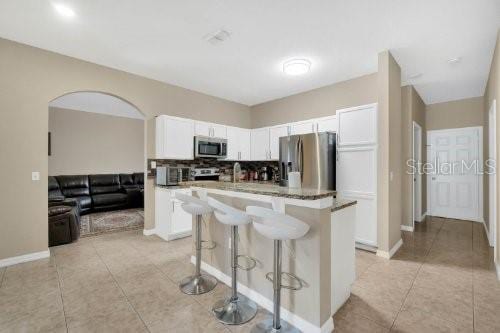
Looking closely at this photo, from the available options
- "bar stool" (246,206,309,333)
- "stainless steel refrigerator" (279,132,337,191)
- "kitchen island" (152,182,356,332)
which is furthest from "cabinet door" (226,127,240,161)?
"bar stool" (246,206,309,333)

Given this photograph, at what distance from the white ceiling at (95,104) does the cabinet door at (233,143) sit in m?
2.13

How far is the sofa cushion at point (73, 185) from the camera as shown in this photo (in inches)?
224

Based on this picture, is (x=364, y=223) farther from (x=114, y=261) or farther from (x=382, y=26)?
(x=114, y=261)

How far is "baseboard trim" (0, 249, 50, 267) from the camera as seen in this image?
2822 millimetres

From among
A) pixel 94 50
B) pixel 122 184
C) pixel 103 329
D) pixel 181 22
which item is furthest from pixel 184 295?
pixel 122 184

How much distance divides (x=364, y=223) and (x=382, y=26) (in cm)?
249

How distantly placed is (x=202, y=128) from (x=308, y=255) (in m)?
3.39

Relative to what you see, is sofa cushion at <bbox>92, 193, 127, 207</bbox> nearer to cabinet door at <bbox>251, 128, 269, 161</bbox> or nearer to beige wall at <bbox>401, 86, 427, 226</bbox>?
cabinet door at <bbox>251, 128, 269, 161</bbox>

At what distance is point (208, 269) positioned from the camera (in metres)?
→ 2.70

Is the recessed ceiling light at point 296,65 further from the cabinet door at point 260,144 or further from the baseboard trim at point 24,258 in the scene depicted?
the baseboard trim at point 24,258

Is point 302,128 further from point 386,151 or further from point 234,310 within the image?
point 234,310

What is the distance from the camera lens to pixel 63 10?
7.73 ft

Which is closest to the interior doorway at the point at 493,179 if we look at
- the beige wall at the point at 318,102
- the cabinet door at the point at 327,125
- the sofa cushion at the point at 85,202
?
the beige wall at the point at 318,102

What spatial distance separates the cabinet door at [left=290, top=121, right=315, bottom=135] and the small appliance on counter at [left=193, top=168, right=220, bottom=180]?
1811 mm
